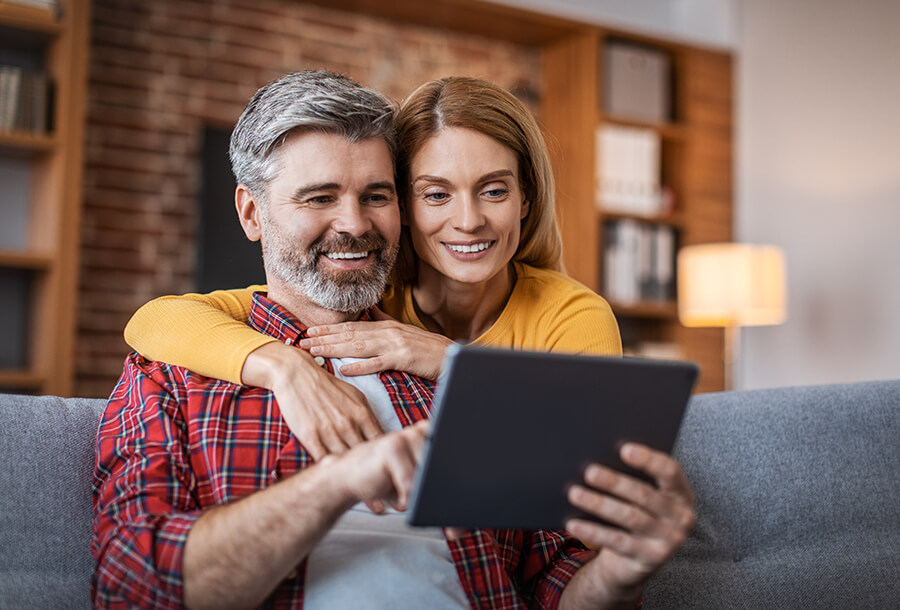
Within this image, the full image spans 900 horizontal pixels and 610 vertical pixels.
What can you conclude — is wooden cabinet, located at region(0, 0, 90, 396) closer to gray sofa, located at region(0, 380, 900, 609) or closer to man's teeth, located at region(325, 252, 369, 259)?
gray sofa, located at region(0, 380, 900, 609)

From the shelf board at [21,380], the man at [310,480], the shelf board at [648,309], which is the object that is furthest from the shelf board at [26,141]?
the shelf board at [648,309]

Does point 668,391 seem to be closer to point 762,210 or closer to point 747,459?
point 747,459

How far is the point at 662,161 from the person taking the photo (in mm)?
4625

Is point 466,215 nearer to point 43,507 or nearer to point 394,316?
point 394,316

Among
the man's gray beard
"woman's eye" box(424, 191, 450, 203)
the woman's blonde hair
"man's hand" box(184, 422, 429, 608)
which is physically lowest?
"man's hand" box(184, 422, 429, 608)

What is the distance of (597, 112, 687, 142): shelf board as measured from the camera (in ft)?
14.0

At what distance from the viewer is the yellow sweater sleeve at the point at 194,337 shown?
1258mm

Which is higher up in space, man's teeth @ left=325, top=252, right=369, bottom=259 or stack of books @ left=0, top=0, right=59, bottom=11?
stack of books @ left=0, top=0, right=59, bottom=11

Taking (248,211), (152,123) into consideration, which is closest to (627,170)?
(152,123)

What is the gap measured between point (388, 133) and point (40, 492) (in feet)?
2.35

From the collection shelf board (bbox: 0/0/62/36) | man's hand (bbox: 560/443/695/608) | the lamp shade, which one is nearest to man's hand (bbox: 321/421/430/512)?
man's hand (bbox: 560/443/695/608)

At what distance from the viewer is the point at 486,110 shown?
1646 mm

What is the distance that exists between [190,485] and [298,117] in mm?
536

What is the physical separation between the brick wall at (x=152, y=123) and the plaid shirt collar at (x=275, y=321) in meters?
2.24
